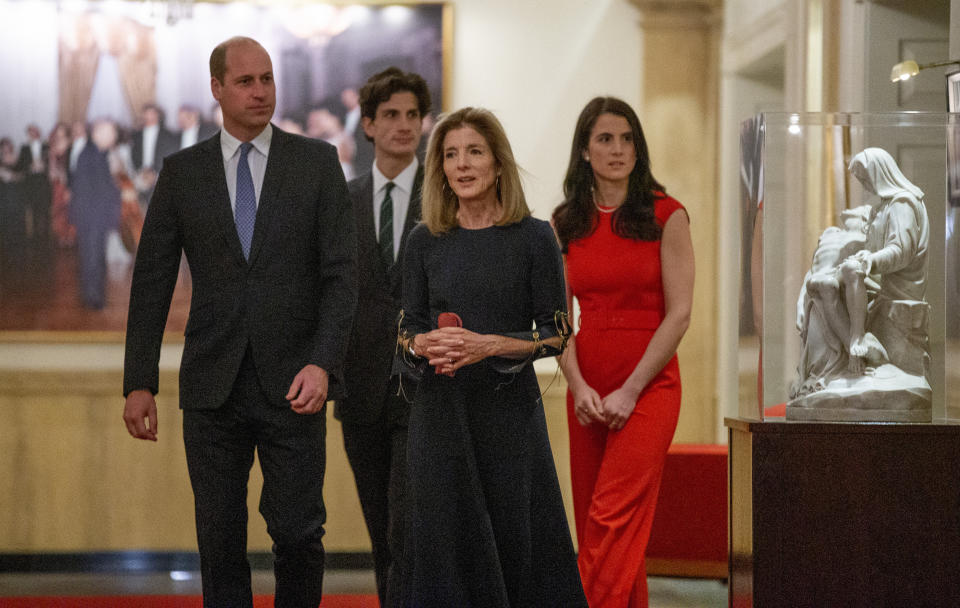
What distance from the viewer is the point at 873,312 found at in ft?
10.9

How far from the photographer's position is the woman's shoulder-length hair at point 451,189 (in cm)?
316

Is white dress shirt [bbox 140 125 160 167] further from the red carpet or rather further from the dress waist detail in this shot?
the dress waist detail

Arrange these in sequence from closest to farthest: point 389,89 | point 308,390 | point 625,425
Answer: point 308,390
point 625,425
point 389,89

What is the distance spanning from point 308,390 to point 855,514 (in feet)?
5.10

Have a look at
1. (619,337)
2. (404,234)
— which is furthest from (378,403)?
(619,337)

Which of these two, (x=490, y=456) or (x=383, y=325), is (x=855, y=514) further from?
(x=383, y=325)

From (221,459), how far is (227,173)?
86cm

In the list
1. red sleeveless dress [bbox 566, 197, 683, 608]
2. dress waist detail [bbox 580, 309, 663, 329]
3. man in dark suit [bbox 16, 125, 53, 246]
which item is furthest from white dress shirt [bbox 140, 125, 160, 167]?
dress waist detail [bbox 580, 309, 663, 329]

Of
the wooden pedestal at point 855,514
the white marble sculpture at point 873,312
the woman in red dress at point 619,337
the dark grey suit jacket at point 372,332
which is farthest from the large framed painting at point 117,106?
the wooden pedestal at point 855,514

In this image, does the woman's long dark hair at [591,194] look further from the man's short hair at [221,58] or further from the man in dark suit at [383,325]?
the man's short hair at [221,58]

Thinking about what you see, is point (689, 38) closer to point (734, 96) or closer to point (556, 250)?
point (734, 96)

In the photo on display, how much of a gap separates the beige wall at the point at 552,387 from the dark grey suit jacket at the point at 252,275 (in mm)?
3170

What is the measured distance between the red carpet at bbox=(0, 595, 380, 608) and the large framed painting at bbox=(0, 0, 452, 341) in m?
1.72

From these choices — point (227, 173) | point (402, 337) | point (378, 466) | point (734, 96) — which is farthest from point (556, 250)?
point (734, 96)
